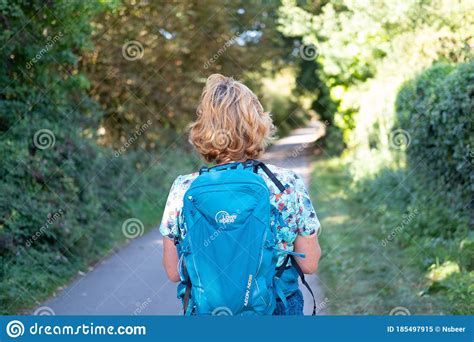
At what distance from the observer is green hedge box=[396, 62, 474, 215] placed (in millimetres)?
8172

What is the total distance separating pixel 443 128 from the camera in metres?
9.29

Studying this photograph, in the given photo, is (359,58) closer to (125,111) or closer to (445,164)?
(125,111)

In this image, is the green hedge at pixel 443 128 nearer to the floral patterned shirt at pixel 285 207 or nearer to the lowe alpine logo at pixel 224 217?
the floral patterned shirt at pixel 285 207

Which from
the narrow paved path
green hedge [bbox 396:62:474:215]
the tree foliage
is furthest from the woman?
the tree foliage

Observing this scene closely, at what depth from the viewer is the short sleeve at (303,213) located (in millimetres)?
3180

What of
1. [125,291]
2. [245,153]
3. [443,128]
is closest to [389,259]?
[443,128]

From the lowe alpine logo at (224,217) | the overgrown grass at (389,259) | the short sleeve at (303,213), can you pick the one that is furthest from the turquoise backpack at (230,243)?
the overgrown grass at (389,259)

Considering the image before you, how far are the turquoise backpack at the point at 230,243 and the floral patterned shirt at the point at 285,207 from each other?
49 mm

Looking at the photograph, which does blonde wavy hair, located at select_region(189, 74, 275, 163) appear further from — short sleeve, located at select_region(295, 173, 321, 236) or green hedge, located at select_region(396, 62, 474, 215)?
green hedge, located at select_region(396, 62, 474, 215)

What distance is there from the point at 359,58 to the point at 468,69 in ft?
39.6

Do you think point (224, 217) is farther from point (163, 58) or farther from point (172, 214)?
point (163, 58)

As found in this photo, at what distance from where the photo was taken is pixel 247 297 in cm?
298

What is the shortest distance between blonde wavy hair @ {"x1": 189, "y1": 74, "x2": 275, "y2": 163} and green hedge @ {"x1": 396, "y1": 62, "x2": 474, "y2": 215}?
5.33 metres

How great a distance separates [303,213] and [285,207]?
0.34 feet
